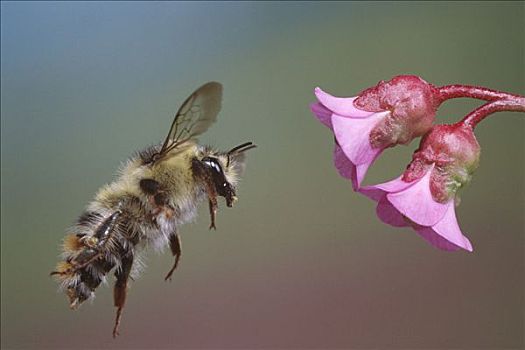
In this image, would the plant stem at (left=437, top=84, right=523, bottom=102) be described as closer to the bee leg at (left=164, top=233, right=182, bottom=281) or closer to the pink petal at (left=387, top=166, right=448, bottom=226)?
the pink petal at (left=387, top=166, right=448, bottom=226)

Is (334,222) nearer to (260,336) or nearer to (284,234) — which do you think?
(284,234)

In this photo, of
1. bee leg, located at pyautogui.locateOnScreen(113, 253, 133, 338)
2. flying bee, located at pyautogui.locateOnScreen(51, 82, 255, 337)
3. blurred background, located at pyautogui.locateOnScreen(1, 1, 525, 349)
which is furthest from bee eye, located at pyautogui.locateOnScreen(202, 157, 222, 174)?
blurred background, located at pyautogui.locateOnScreen(1, 1, 525, 349)

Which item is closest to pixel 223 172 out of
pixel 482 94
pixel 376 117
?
pixel 376 117

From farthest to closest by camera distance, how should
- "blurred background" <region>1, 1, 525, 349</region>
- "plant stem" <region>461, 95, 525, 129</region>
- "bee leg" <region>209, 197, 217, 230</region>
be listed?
"blurred background" <region>1, 1, 525, 349</region> < "bee leg" <region>209, 197, 217, 230</region> < "plant stem" <region>461, 95, 525, 129</region>

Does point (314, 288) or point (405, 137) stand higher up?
point (405, 137)

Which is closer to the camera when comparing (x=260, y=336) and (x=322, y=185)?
(x=260, y=336)

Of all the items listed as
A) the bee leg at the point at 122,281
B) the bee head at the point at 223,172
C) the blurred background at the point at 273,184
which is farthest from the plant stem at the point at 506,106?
the blurred background at the point at 273,184

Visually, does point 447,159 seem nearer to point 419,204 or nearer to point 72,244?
point 419,204

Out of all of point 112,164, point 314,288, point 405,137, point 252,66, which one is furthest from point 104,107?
point 405,137
